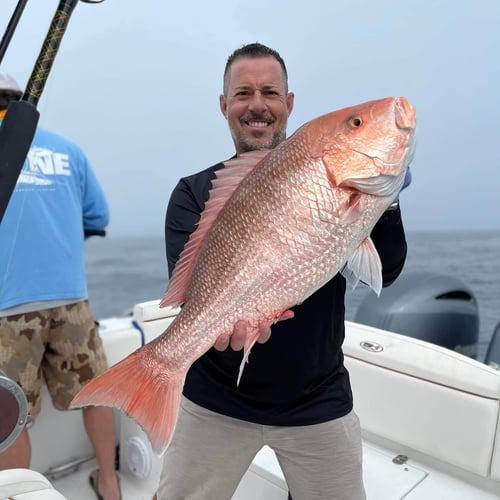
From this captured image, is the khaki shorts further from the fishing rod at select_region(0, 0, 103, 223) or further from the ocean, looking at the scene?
the ocean

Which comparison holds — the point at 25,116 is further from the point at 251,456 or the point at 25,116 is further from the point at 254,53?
the point at 251,456

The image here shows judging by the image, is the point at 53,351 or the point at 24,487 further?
the point at 53,351

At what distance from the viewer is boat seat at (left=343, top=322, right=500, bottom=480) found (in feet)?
7.30

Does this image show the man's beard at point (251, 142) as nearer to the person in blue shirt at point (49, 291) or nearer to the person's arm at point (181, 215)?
the person's arm at point (181, 215)

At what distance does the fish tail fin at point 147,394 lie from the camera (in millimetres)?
1291

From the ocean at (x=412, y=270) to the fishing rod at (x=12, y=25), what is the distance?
10.2 feet

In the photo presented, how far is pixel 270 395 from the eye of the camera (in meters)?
1.68

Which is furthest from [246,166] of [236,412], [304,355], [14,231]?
[14,231]

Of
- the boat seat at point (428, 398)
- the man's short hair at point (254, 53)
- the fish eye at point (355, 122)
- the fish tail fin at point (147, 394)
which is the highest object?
the man's short hair at point (254, 53)

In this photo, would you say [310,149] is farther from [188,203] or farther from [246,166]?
[188,203]

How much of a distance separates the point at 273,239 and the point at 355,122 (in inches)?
13.0

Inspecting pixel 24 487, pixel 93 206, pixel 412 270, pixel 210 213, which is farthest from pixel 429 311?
pixel 24 487

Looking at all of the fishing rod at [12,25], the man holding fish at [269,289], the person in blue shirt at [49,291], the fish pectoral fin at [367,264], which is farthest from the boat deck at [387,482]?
the fishing rod at [12,25]

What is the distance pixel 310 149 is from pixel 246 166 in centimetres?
22
